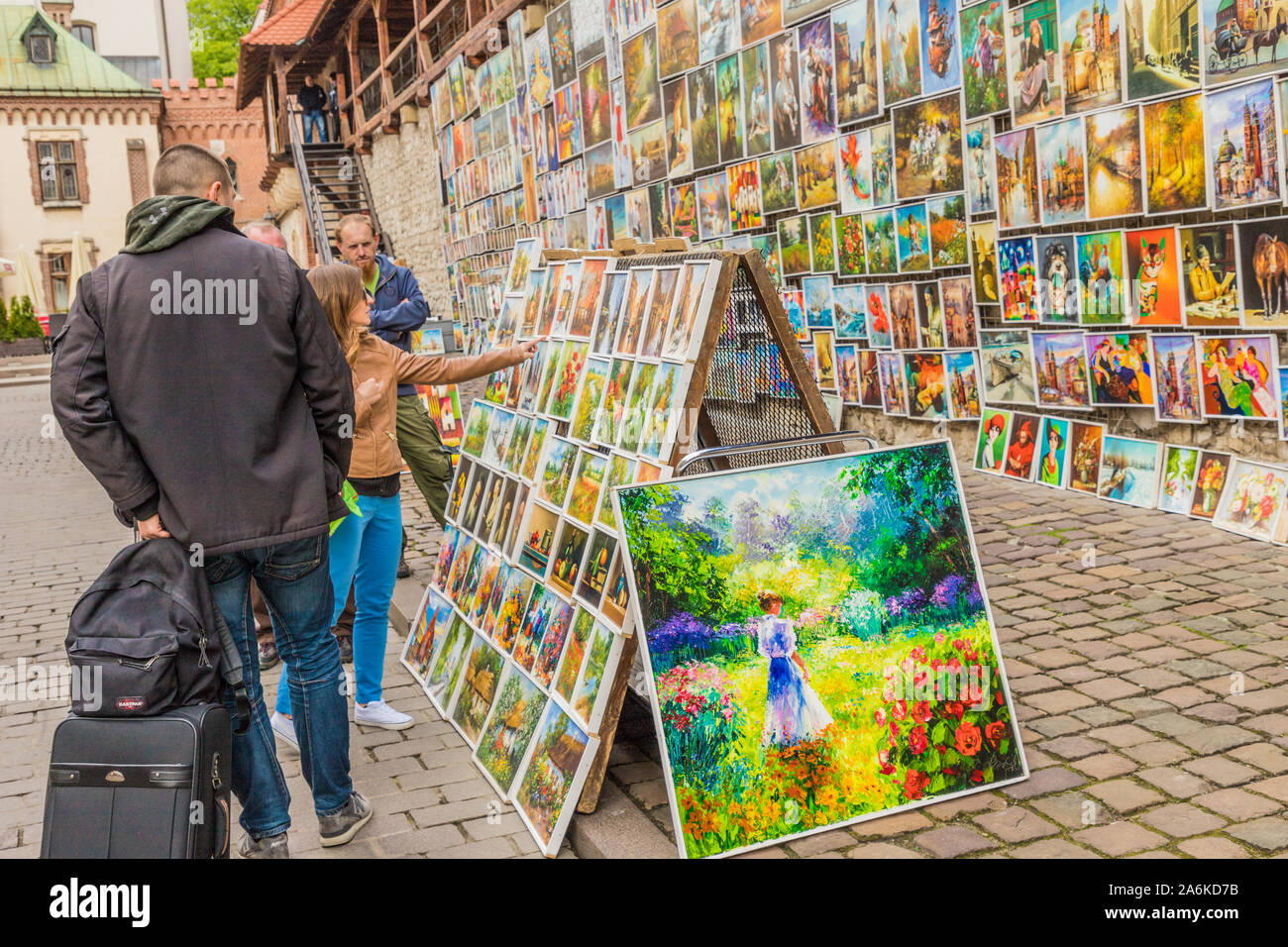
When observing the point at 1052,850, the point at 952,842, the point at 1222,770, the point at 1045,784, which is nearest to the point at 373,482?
the point at 952,842

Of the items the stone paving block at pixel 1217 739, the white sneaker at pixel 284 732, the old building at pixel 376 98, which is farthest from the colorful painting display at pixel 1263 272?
the old building at pixel 376 98

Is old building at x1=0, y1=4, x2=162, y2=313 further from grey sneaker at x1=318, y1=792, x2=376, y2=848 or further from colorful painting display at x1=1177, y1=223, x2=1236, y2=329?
grey sneaker at x1=318, y1=792, x2=376, y2=848

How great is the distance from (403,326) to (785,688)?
4.35 m

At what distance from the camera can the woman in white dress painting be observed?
333cm

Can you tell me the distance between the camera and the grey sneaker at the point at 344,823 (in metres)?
3.71

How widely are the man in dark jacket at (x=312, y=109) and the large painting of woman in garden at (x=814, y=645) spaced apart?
81.9ft

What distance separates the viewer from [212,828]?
296cm

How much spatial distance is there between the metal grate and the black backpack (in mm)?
1439

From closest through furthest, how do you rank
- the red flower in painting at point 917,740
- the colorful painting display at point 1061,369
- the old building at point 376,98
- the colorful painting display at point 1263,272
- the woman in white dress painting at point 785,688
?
1. the woman in white dress painting at point 785,688
2. the red flower in painting at point 917,740
3. the colorful painting display at point 1263,272
4. the colorful painting display at point 1061,369
5. the old building at point 376,98

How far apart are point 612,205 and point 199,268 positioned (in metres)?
9.72

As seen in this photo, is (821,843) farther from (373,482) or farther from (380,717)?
(373,482)

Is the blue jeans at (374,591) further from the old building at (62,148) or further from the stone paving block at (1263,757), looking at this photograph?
the old building at (62,148)

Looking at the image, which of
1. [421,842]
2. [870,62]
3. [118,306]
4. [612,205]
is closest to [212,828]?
[421,842]

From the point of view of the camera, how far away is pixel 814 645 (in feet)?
11.2
